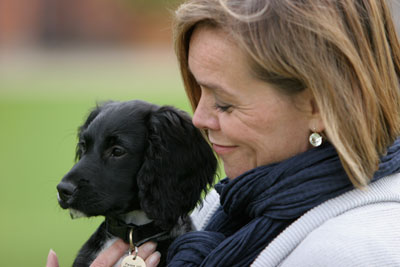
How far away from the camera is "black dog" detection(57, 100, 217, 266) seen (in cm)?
294

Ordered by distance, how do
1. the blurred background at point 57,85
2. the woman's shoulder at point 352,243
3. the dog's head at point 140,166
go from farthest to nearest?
the blurred background at point 57,85 < the dog's head at point 140,166 < the woman's shoulder at point 352,243

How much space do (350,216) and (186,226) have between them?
1006 millimetres

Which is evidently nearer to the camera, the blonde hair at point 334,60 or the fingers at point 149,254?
the blonde hair at point 334,60

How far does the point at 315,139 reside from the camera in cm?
242

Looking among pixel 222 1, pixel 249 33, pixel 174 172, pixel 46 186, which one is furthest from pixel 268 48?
pixel 46 186

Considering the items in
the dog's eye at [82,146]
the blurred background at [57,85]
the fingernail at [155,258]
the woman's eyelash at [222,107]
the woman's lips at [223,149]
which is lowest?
the blurred background at [57,85]

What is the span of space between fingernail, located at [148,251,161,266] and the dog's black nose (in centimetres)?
42

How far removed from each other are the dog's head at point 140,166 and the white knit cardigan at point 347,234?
0.82m

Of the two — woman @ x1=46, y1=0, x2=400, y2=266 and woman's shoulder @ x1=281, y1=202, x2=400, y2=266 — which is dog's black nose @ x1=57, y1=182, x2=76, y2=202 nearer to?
woman @ x1=46, y1=0, x2=400, y2=266

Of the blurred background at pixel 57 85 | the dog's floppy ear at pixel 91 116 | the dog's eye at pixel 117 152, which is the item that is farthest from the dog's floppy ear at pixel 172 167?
the blurred background at pixel 57 85

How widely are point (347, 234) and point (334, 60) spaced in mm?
566

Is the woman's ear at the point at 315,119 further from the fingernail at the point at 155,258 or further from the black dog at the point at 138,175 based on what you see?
the fingernail at the point at 155,258

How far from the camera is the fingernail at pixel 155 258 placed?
283 centimetres

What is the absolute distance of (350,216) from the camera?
2.22m
